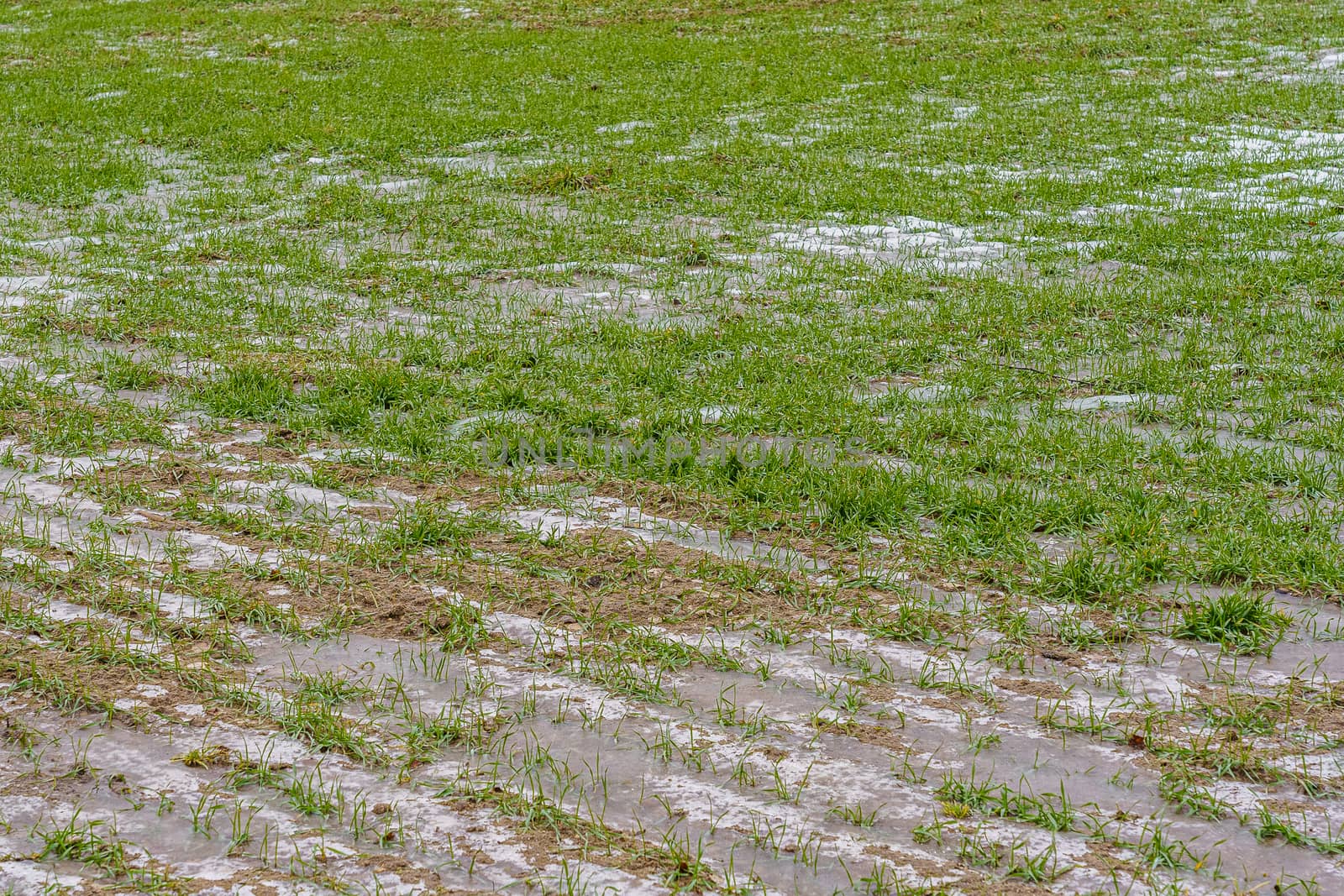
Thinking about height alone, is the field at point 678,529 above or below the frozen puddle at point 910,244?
below

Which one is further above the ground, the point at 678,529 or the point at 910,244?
the point at 910,244

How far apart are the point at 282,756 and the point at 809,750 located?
4.95ft

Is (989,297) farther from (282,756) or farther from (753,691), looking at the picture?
(282,756)

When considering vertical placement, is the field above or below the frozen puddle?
below

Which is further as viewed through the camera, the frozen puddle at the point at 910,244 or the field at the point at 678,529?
the frozen puddle at the point at 910,244

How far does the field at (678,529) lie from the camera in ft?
10.8

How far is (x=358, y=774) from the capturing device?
3.48m

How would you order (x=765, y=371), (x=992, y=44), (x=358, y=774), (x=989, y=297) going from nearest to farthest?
(x=358, y=774) < (x=765, y=371) < (x=989, y=297) < (x=992, y=44)

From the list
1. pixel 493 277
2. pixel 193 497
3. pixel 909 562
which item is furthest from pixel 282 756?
pixel 493 277

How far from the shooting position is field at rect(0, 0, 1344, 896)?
10.8 feet

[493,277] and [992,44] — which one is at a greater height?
[992,44]

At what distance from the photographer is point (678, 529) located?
4.96 metres

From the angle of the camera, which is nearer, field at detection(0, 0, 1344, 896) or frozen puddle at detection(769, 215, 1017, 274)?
field at detection(0, 0, 1344, 896)

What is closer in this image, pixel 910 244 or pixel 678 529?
pixel 678 529
